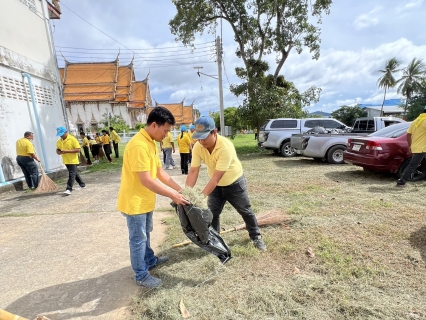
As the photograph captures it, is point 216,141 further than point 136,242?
Yes

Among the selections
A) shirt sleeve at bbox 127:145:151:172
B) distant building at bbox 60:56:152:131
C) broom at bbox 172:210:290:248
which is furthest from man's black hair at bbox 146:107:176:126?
distant building at bbox 60:56:152:131

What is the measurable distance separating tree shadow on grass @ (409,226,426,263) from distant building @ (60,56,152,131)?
3700 cm

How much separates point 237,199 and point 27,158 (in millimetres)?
6567

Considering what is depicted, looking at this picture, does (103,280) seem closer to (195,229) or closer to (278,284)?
(195,229)

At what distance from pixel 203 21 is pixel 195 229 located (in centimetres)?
1460

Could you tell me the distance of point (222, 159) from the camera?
252 centimetres

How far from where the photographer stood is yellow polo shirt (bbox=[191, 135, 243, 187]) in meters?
2.52

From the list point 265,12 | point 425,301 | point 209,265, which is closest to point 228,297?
point 209,265

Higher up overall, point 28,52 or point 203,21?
point 203,21

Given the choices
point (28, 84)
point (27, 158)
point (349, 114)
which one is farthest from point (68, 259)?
point (349, 114)

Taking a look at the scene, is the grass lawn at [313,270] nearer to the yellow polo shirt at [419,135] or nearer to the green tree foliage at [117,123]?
the yellow polo shirt at [419,135]

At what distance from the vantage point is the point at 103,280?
8.64ft

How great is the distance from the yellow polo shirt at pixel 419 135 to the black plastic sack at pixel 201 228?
188 inches

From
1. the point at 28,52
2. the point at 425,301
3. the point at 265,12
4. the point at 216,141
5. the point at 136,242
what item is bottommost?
the point at 425,301
